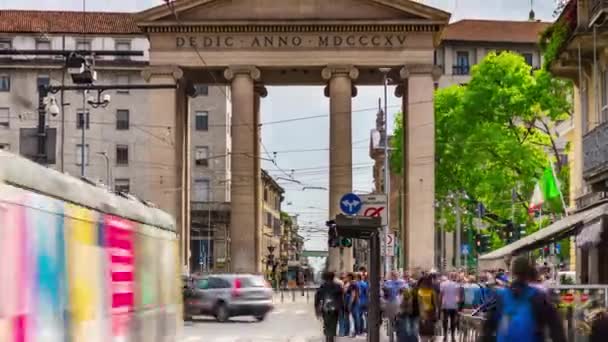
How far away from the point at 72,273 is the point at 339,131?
66.2 meters

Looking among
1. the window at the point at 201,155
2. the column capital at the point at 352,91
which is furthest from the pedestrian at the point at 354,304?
the window at the point at 201,155

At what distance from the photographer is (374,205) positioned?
2547 cm

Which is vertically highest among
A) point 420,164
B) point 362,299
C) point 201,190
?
point 201,190

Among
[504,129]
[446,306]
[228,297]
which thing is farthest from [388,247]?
[504,129]

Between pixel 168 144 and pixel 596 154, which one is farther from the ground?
pixel 168 144

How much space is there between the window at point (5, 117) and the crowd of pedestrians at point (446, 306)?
223ft

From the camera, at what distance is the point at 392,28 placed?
76.4m

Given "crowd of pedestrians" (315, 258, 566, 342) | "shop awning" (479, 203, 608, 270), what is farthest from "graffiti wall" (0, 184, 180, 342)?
"shop awning" (479, 203, 608, 270)

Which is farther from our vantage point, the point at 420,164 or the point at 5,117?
the point at 5,117

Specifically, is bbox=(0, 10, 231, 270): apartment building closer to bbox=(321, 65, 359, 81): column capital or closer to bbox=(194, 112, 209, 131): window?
bbox=(194, 112, 209, 131): window

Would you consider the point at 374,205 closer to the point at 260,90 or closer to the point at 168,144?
the point at 168,144

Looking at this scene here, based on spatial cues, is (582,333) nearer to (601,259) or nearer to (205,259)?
(601,259)

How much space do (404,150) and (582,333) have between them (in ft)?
202

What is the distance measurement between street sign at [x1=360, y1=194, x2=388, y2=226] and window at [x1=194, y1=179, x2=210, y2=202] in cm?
9318
